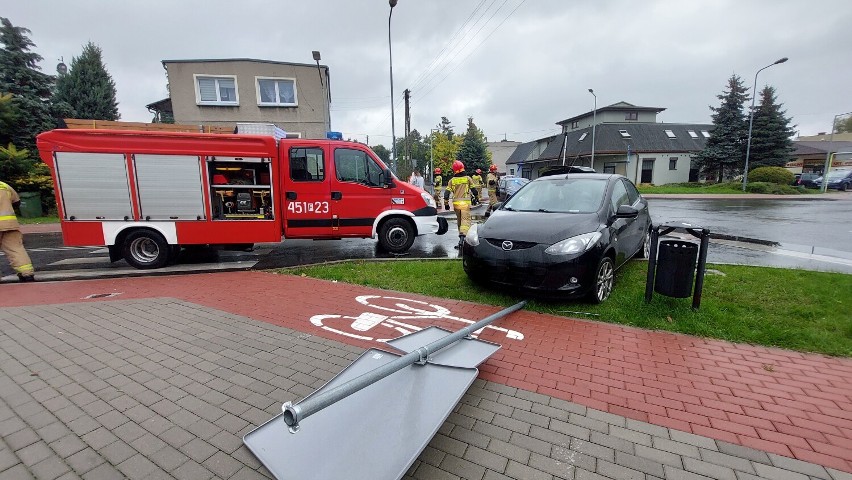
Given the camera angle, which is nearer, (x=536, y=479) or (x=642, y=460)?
(x=536, y=479)

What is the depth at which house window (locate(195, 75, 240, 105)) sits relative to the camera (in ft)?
61.1

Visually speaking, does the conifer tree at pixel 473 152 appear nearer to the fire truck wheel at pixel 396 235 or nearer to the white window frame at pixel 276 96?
the white window frame at pixel 276 96

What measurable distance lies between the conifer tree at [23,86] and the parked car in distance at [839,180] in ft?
181

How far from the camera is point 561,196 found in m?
5.88

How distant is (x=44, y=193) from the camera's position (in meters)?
17.1

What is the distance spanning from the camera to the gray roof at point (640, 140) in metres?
38.7

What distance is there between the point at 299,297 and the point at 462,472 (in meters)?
4.05

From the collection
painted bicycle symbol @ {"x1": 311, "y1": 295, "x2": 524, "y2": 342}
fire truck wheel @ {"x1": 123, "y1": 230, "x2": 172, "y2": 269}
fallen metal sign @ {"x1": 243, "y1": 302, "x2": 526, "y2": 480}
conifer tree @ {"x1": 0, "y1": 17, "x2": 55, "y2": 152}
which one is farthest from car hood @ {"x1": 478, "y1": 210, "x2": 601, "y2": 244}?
conifer tree @ {"x1": 0, "y1": 17, "x2": 55, "y2": 152}

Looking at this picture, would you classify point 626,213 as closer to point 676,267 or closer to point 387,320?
point 676,267

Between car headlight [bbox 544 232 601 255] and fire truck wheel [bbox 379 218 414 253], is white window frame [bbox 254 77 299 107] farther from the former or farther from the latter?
car headlight [bbox 544 232 601 255]

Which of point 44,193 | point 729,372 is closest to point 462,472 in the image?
point 729,372

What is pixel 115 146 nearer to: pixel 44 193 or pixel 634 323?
pixel 634 323

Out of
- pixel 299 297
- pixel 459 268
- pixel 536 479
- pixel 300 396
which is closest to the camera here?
pixel 536 479

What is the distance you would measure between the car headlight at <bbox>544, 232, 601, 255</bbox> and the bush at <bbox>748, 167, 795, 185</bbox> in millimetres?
36295
